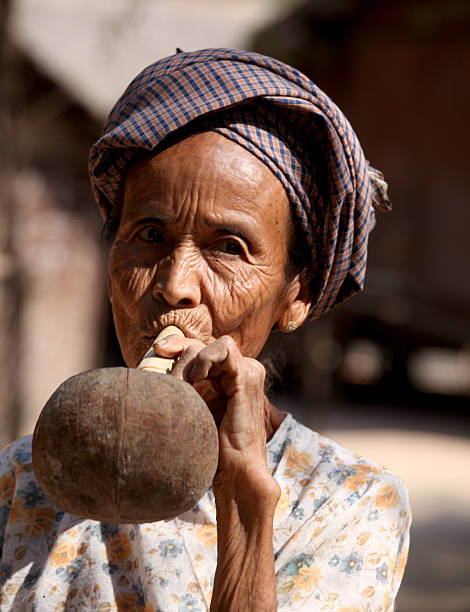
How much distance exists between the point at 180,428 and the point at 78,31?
1071cm

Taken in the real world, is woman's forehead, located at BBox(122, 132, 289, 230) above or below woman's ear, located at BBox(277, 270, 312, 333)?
above

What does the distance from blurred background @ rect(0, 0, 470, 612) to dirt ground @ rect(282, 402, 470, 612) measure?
28 mm

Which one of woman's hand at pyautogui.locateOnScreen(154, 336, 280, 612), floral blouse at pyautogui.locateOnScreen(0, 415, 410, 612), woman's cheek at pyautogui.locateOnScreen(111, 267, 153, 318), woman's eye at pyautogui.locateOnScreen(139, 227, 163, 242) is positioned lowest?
floral blouse at pyautogui.locateOnScreen(0, 415, 410, 612)

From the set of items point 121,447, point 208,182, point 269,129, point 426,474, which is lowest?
point 426,474

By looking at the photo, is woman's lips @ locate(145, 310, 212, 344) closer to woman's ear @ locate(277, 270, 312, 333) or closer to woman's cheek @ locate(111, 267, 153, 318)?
woman's cheek @ locate(111, 267, 153, 318)

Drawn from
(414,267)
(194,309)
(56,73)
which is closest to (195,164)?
(194,309)

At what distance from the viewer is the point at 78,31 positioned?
11.1 m

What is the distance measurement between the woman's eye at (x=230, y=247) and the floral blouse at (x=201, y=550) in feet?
1.95

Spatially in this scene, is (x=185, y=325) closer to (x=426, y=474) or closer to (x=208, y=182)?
(x=208, y=182)

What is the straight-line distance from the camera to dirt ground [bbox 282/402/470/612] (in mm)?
6723

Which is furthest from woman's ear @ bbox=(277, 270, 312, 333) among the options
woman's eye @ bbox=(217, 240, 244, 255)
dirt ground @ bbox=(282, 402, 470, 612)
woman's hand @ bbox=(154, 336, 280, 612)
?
dirt ground @ bbox=(282, 402, 470, 612)

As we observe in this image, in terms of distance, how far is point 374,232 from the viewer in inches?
497

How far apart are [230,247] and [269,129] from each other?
0.33 m

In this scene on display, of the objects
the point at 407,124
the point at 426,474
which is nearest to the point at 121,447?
the point at 426,474
